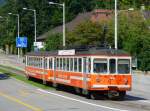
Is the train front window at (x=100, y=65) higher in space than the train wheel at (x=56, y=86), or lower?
higher

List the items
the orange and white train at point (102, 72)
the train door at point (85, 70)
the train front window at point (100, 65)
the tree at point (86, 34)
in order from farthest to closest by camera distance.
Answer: the tree at point (86, 34), the train door at point (85, 70), the train front window at point (100, 65), the orange and white train at point (102, 72)

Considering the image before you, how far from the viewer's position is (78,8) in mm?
151625

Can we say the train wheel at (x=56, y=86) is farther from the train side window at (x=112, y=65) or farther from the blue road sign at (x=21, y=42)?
the blue road sign at (x=21, y=42)

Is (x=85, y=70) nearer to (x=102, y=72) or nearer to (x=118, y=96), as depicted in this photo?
(x=102, y=72)

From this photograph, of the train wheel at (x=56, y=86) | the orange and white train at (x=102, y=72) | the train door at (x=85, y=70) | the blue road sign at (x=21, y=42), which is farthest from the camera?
the blue road sign at (x=21, y=42)

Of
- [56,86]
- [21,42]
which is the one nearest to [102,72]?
[56,86]

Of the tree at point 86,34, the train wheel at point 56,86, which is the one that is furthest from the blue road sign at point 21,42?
the train wheel at point 56,86

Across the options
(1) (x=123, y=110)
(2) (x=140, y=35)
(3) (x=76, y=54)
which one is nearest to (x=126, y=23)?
(2) (x=140, y=35)

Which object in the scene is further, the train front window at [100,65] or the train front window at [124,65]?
the train front window at [124,65]

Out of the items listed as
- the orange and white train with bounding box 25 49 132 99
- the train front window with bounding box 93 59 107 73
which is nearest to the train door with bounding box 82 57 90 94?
the orange and white train with bounding box 25 49 132 99

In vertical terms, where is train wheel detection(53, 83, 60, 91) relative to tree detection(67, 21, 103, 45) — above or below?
below

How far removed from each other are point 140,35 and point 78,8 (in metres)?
90.7

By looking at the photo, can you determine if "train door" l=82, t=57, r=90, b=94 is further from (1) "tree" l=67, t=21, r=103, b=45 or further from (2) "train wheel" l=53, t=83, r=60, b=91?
(1) "tree" l=67, t=21, r=103, b=45

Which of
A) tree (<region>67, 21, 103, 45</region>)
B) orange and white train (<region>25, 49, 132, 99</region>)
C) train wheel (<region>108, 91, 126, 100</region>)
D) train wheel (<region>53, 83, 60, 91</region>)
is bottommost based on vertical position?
train wheel (<region>53, 83, 60, 91</region>)
